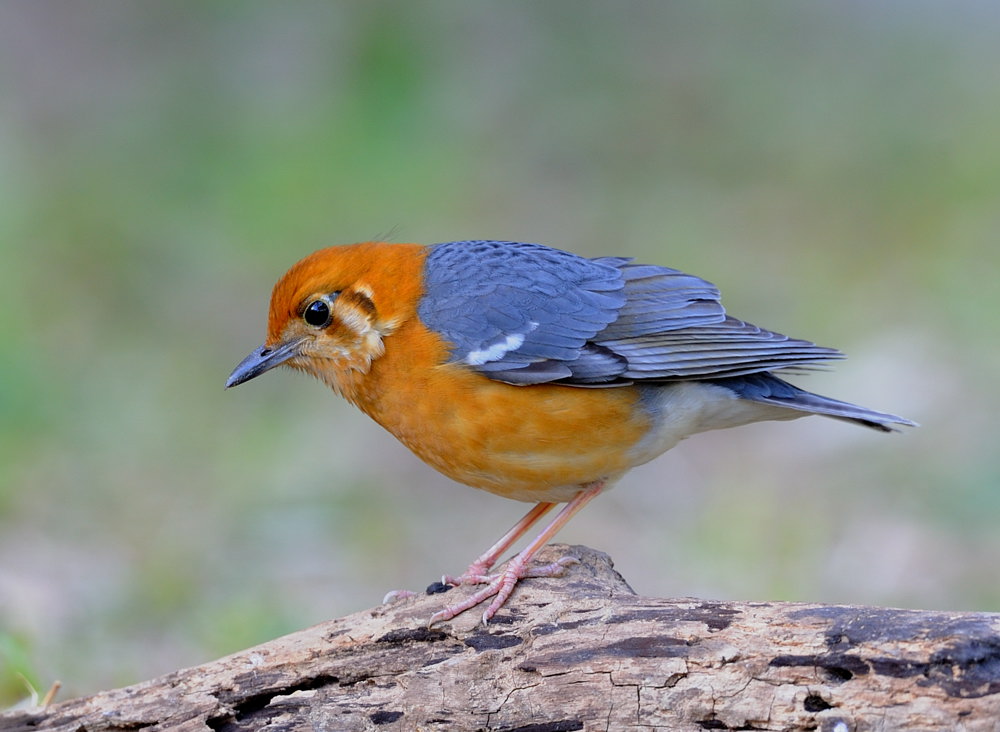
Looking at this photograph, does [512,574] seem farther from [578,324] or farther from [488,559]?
[578,324]

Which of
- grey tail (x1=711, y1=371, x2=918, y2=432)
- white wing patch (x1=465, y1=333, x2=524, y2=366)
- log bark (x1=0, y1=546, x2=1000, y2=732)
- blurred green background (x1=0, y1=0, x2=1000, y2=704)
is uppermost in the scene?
blurred green background (x1=0, y1=0, x2=1000, y2=704)

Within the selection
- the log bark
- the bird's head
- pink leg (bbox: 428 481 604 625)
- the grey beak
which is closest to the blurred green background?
the bird's head

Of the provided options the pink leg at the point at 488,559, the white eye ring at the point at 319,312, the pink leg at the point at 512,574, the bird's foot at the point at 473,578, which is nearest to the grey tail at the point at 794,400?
the pink leg at the point at 512,574

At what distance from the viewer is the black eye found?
5.91 m

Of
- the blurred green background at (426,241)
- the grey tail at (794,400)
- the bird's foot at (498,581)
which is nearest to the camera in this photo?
the bird's foot at (498,581)

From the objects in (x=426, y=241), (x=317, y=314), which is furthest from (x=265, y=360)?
(x=426, y=241)

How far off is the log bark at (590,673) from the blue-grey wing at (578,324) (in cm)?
100

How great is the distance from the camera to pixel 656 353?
19.5 ft

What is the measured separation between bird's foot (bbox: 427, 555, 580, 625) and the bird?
12 millimetres

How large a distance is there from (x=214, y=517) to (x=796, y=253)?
8.11 m

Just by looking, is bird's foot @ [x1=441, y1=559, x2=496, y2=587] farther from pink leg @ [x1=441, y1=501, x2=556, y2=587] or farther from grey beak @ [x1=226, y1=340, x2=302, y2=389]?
grey beak @ [x1=226, y1=340, x2=302, y2=389]

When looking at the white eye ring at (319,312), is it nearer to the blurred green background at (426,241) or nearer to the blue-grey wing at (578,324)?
the blue-grey wing at (578,324)

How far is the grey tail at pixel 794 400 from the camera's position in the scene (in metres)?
5.78

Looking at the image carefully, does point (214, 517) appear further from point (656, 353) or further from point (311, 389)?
point (656, 353)
